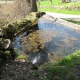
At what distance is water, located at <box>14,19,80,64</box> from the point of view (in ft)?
37.1

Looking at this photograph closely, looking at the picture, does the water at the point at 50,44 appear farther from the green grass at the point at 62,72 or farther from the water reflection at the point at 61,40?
the green grass at the point at 62,72

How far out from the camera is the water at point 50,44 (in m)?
11.3

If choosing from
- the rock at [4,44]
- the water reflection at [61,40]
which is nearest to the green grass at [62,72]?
the rock at [4,44]

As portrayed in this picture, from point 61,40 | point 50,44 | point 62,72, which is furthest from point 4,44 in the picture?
point 61,40

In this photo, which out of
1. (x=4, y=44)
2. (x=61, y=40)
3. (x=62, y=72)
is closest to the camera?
(x=62, y=72)

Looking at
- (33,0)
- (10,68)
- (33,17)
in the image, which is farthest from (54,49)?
(33,0)

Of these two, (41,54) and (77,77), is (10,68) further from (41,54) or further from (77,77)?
(41,54)

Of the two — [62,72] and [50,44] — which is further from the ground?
[62,72]

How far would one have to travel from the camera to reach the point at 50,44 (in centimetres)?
1373

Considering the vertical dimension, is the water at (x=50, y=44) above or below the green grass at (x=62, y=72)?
below

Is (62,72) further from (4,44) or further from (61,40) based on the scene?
(61,40)

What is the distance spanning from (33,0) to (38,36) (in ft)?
28.6

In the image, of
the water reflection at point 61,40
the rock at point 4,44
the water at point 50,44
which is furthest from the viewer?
the water reflection at point 61,40

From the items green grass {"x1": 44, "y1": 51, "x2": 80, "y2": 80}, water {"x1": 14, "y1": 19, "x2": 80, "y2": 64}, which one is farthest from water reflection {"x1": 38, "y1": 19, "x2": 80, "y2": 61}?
green grass {"x1": 44, "y1": 51, "x2": 80, "y2": 80}
